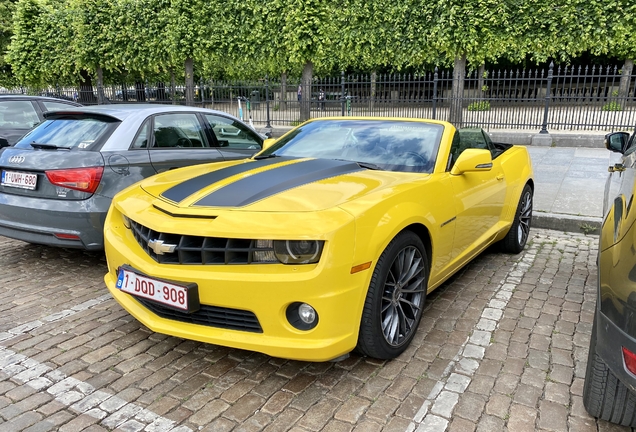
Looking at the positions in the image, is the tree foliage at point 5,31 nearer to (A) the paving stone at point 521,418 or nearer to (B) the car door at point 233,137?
(B) the car door at point 233,137

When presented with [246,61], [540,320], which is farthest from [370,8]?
[540,320]

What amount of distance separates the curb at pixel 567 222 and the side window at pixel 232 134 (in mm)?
3844

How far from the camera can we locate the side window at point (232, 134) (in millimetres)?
5637

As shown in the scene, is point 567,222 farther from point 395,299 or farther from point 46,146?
point 46,146

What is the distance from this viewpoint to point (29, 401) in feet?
8.29

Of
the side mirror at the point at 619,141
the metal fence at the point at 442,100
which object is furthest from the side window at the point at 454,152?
the metal fence at the point at 442,100

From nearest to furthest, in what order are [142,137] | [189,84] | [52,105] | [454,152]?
[454,152] < [142,137] < [52,105] < [189,84]

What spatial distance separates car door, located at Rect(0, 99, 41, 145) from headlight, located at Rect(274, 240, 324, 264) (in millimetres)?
5768

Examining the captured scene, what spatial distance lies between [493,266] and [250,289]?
315cm

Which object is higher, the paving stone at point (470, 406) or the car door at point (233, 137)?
the car door at point (233, 137)

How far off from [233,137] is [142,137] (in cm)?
138

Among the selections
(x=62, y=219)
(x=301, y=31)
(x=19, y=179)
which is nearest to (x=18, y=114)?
(x=19, y=179)

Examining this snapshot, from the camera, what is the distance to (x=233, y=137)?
5.85 meters

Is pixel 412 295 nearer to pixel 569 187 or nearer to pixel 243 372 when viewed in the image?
pixel 243 372
